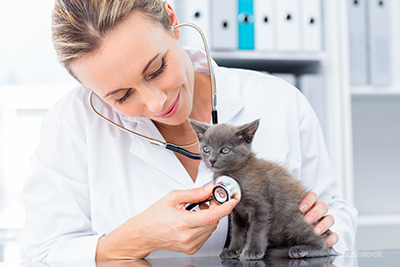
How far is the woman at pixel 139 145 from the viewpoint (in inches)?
38.3

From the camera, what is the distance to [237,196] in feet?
2.54

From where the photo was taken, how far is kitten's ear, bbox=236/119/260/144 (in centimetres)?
87

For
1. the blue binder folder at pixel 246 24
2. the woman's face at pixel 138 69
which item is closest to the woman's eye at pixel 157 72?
the woman's face at pixel 138 69

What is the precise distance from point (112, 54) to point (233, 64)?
115 centimetres

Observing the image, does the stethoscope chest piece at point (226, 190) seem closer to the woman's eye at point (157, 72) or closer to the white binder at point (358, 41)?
the woman's eye at point (157, 72)

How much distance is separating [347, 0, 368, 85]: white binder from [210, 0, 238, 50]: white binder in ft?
2.01

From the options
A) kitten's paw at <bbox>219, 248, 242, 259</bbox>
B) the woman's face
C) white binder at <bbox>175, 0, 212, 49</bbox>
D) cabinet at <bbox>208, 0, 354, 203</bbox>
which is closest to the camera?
kitten's paw at <bbox>219, 248, 242, 259</bbox>

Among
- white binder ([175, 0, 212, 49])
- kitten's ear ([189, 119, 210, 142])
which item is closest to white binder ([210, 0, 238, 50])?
white binder ([175, 0, 212, 49])

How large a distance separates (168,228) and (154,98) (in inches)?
14.5

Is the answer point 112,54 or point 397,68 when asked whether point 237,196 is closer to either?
point 112,54

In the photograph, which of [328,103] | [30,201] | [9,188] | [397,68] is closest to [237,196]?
[30,201]

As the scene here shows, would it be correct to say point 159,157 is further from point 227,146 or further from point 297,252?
point 297,252

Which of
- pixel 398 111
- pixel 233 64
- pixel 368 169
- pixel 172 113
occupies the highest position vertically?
pixel 233 64

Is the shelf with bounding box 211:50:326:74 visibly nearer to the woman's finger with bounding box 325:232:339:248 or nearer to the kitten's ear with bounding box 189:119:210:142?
the kitten's ear with bounding box 189:119:210:142
